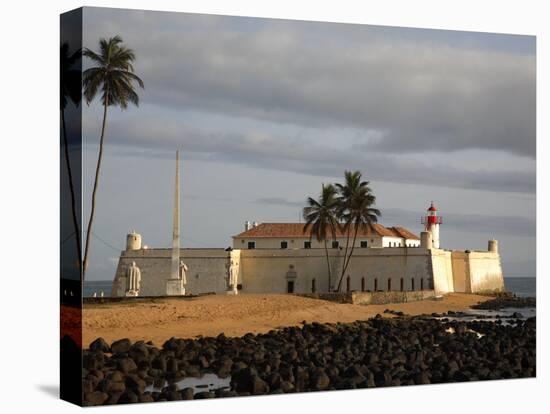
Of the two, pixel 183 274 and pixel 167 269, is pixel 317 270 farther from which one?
pixel 167 269

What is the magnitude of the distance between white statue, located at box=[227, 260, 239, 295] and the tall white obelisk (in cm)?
80

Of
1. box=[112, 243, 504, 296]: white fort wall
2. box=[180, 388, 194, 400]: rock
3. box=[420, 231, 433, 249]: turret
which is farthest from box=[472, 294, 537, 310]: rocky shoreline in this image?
box=[180, 388, 194, 400]: rock

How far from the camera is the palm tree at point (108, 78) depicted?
14.6m

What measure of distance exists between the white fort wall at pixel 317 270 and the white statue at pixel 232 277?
0.09m

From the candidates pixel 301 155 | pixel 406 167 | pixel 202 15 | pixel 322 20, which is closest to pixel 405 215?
pixel 406 167

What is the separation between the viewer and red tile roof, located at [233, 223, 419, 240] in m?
17.5

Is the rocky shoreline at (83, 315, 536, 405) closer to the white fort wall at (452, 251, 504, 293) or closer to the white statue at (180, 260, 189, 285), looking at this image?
the white fort wall at (452, 251, 504, 293)

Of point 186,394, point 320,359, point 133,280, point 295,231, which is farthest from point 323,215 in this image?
point 186,394

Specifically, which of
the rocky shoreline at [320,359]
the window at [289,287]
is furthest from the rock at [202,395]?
the window at [289,287]

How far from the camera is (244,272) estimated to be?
746 inches

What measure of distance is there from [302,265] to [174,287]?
110 inches

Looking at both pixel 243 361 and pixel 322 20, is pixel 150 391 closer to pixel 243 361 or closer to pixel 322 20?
pixel 243 361

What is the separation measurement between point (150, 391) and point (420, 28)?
6716 millimetres

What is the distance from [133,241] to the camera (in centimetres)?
1587
